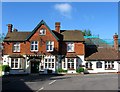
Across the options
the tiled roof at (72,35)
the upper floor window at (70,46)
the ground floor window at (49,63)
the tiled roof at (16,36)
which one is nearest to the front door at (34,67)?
the ground floor window at (49,63)

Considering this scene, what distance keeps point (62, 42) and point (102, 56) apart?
7.56 meters

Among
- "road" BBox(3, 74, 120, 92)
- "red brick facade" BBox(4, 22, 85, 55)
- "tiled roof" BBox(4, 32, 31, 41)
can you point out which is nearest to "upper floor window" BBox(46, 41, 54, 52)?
"red brick facade" BBox(4, 22, 85, 55)

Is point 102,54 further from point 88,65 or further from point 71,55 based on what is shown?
point 71,55

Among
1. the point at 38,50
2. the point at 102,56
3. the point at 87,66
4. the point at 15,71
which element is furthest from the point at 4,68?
the point at 102,56

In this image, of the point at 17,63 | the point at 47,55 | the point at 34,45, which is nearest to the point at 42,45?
the point at 34,45

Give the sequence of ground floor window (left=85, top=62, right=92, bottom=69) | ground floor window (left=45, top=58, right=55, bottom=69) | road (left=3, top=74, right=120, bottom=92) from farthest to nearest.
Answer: ground floor window (left=85, top=62, right=92, bottom=69)
ground floor window (left=45, top=58, right=55, bottom=69)
road (left=3, top=74, right=120, bottom=92)

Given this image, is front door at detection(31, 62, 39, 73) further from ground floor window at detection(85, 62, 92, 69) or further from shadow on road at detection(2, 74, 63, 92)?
shadow on road at detection(2, 74, 63, 92)

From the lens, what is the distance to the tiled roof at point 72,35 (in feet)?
158

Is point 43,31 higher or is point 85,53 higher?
point 43,31

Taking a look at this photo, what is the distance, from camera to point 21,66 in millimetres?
A: 46938

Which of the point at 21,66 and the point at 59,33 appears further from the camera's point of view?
the point at 59,33

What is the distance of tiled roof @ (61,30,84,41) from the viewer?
158 feet

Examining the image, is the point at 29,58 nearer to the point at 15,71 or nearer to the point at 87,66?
the point at 15,71

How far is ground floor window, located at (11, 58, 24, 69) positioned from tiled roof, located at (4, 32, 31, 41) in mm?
3554
